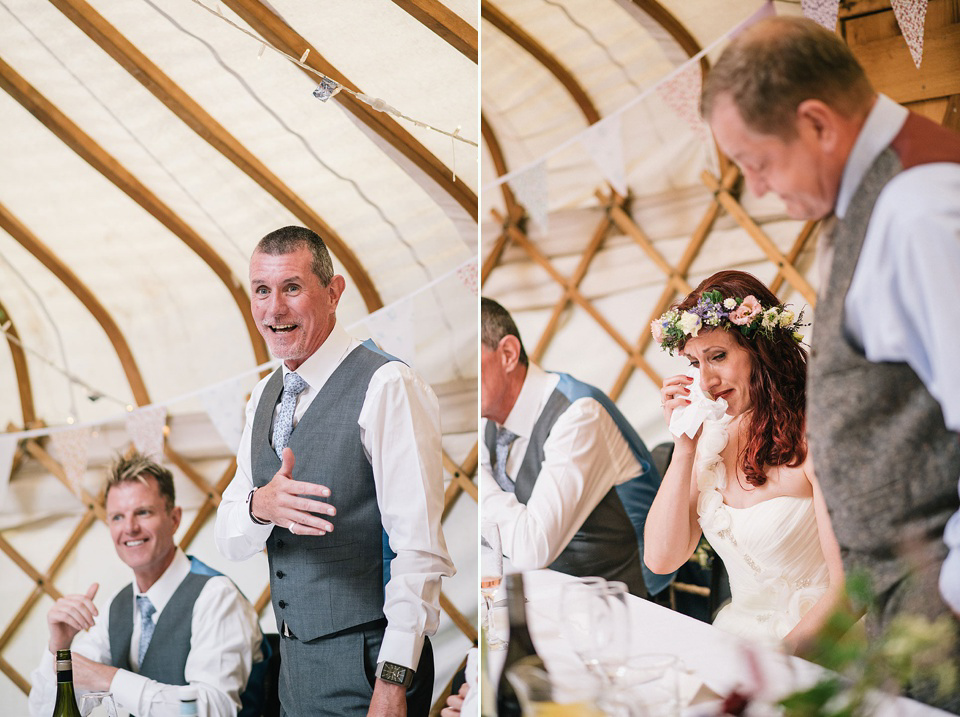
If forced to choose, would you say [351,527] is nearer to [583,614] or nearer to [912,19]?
[583,614]

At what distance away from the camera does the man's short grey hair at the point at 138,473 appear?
8.46ft

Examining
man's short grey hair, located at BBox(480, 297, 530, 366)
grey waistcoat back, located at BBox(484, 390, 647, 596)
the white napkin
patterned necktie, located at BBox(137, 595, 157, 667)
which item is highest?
man's short grey hair, located at BBox(480, 297, 530, 366)

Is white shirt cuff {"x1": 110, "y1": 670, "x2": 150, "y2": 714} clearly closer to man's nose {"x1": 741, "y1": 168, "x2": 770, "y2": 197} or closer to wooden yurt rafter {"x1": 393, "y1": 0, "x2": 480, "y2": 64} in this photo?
wooden yurt rafter {"x1": 393, "y1": 0, "x2": 480, "y2": 64}

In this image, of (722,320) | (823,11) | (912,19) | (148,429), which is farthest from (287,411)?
(912,19)

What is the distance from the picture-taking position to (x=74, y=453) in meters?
2.66

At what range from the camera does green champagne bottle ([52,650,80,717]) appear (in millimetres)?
2426

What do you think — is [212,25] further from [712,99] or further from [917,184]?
[917,184]

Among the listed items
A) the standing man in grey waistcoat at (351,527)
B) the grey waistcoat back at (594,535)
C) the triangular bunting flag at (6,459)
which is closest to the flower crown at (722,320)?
the grey waistcoat back at (594,535)

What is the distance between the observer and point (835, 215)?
164cm

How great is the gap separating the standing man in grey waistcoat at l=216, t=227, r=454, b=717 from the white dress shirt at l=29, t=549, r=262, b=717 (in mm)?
168

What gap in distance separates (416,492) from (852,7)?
4.49 feet

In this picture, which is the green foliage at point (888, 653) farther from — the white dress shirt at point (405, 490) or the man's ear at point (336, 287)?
the man's ear at point (336, 287)

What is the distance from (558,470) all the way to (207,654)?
1078mm

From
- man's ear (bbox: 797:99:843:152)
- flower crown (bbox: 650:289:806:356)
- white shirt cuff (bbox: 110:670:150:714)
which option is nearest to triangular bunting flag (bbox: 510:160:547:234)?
flower crown (bbox: 650:289:806:356)
